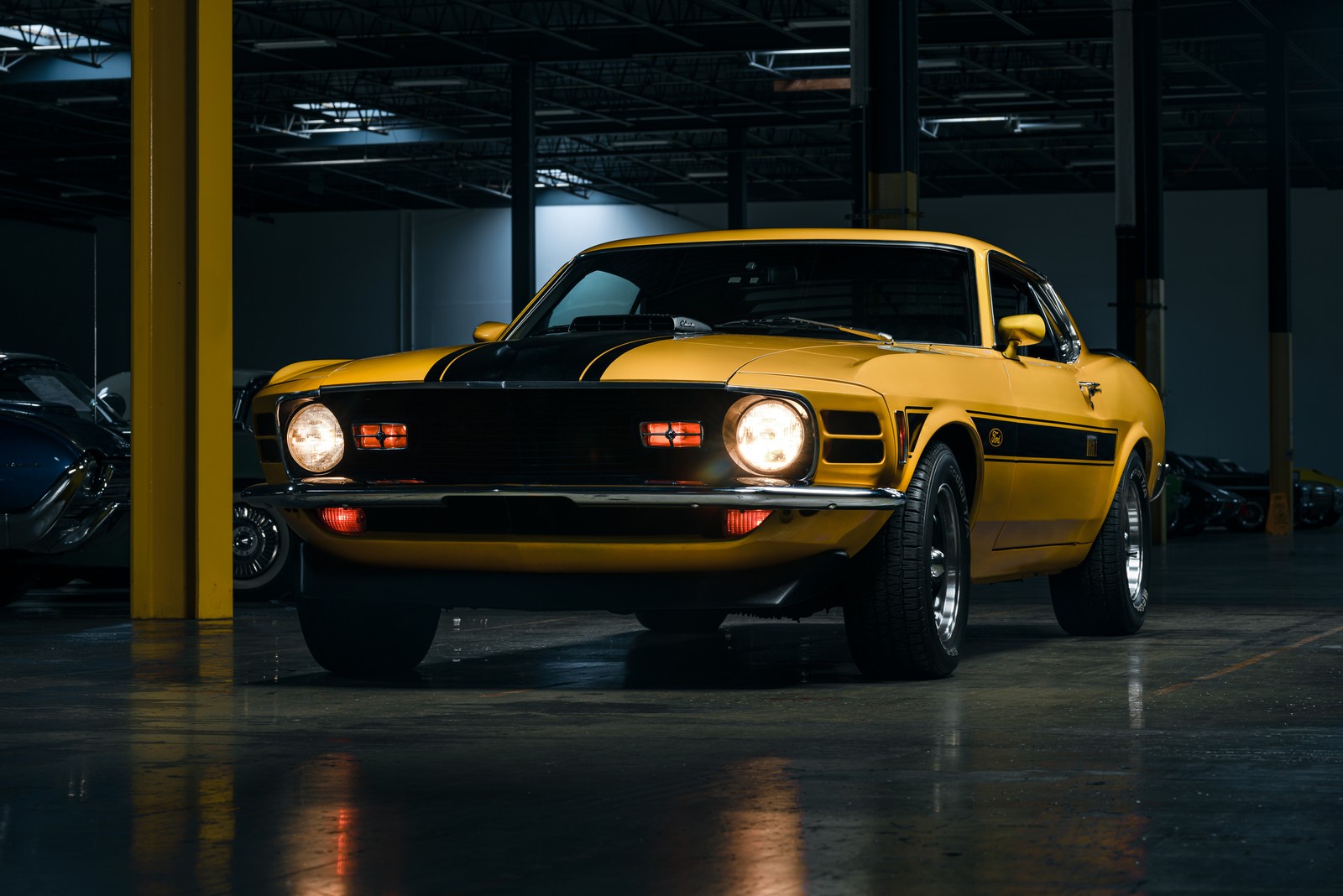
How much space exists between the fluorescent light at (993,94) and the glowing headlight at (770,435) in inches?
1138

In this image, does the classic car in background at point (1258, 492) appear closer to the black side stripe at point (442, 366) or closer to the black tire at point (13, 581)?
the black tire at point (13, 581)

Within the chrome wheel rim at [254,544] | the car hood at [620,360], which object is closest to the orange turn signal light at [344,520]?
the car hood at [620,360]

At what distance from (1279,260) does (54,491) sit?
21.8 metres

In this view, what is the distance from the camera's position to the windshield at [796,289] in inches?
283

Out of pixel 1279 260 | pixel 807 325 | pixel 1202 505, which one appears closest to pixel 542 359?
pixel 807 325

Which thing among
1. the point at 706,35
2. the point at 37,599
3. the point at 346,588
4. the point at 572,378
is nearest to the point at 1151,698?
the point at 572,378

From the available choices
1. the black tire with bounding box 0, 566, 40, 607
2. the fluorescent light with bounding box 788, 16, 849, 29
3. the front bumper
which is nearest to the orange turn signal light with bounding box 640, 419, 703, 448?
the front bumper

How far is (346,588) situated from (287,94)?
100 feet

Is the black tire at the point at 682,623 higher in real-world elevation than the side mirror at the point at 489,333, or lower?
lower

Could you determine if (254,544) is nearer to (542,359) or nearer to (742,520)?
(542,359)

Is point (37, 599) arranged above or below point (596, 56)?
below

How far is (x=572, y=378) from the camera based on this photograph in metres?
5.95

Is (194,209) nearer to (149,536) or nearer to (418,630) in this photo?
(149,536)

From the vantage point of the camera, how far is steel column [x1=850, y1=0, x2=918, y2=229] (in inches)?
520
